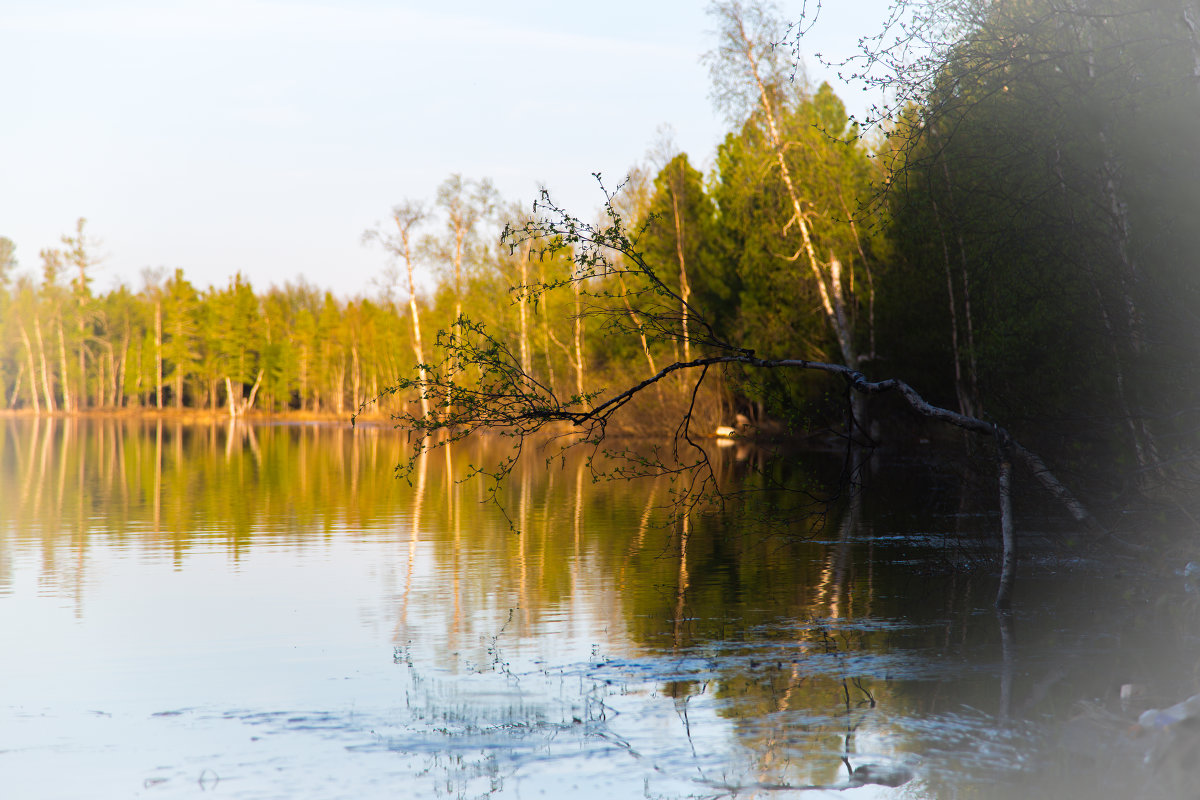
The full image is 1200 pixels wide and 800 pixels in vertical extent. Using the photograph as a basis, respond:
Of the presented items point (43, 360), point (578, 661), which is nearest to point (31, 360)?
point (43, 360)

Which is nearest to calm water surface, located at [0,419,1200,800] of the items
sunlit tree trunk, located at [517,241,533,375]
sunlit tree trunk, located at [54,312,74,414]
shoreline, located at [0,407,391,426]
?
sunlit tree trunk, located at [517,241,533,375]

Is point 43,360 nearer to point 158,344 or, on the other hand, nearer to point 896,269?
point 158,344

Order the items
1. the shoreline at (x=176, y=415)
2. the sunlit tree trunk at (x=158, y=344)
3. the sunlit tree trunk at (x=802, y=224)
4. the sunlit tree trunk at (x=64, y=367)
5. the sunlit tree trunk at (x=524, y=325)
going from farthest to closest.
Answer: the sunlit tree trunk at (x=64, y=367), the sunlit tree trunk at (x=158, y=344), the shoreline at (x=176, y=415), the sunlit tree trunk at (x=524, y=325), the sunlit tree trunk at (x=802, y=224)

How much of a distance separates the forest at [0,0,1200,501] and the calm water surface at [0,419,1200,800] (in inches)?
84.7

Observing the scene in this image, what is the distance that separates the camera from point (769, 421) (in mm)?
49969

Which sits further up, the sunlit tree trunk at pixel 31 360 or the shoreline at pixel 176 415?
the sunlit tree trunk at pixel 31 360

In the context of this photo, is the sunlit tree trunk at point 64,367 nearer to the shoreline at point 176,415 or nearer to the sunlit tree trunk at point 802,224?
the shoreline at point 176,415

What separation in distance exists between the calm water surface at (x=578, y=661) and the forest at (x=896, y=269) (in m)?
2.15

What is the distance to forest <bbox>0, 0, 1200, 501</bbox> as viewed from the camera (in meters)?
10.8

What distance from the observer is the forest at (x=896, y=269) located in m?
10.8

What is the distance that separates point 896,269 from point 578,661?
30.3m

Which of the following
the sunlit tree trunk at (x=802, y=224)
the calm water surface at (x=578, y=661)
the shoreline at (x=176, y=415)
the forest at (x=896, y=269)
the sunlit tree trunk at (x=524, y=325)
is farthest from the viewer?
the shoreline at (x=176, y=415)

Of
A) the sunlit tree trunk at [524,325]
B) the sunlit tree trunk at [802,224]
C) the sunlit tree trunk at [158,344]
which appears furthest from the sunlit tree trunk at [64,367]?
the sunlit tree trunk at [802,224]

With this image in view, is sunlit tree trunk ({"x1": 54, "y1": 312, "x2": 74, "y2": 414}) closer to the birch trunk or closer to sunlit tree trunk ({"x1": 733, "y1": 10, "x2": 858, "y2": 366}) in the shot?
the birch trunk
